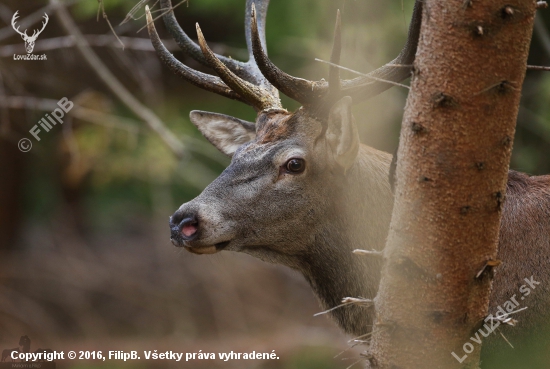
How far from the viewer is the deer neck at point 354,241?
146 inches

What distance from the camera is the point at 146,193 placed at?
508 inches

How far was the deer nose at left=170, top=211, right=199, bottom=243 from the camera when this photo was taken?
11.0ft

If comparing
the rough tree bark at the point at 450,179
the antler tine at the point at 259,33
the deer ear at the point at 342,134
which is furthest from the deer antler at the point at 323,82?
the rough tree bark at the point at 450,179

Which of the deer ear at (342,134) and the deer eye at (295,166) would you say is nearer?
the deer ear at (342,134)

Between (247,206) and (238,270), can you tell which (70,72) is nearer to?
(238,270)

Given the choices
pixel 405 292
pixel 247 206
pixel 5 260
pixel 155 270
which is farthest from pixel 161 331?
pixel 405 292

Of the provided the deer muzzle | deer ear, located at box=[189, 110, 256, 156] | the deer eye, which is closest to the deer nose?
the deer muzzle

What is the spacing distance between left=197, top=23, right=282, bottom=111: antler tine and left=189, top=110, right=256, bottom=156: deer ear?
1.30 feet

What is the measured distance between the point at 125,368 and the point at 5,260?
148 inches

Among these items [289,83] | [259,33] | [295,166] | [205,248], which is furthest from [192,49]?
[205,248]

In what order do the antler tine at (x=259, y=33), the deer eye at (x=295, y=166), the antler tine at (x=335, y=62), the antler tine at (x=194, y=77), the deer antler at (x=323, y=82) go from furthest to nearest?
the antler tine at (x=259, y=33) → the antler tine at (x=194, y=77) → the deer eye at (x=295, y=166) → the deer antler at (x=323, y=82) → the antler tine at (x=335, y=62)

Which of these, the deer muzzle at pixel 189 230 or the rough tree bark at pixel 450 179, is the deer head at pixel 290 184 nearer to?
the deer muzzle at pixel 189 230

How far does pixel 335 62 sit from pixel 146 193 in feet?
34.0

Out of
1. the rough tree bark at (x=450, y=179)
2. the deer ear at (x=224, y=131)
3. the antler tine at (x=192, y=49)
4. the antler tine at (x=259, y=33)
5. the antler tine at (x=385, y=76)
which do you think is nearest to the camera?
the rough tree bark at (x=450, y=179)
